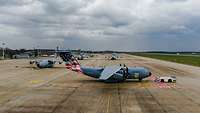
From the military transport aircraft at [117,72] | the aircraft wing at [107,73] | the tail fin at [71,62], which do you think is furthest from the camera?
the tail fin at [71,62]

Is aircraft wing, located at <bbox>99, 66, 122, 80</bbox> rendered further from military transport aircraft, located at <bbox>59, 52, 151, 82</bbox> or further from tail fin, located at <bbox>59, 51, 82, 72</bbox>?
tail fin, located at <bbox>59, 51, 82, 72</bbox>

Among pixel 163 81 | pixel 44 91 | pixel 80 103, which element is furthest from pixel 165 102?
pixel 163 81

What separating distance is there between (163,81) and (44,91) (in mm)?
18679

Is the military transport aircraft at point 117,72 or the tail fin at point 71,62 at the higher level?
the tail fin at point 71,62

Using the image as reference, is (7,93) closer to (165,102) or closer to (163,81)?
(165,102)

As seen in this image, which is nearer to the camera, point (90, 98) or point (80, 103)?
point (80, 103)

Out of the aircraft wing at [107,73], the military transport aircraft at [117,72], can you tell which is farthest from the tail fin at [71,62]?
the aircraft wing at [107,73]

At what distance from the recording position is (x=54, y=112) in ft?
80.1

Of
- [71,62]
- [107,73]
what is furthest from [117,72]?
[71,62]

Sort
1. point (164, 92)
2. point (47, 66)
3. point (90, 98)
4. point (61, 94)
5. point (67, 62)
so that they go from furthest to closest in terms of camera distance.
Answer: point (47, 66), point (67, 62), point (164, 92), point (61, 94), point (90, 98)

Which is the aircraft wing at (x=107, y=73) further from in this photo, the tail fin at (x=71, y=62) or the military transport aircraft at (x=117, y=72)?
the tail fin at (x=71, y=62)

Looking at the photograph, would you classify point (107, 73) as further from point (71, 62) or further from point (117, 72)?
point (71, 62)

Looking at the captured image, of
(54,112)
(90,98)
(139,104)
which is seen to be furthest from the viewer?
(90,98)

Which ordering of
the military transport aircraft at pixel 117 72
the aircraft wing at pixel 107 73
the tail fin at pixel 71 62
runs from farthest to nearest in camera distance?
1. the tail fin at pixel 71 62
2. the military transport aircraft at pixel 117 72
3. the aircraft wing at pixel 107 73
